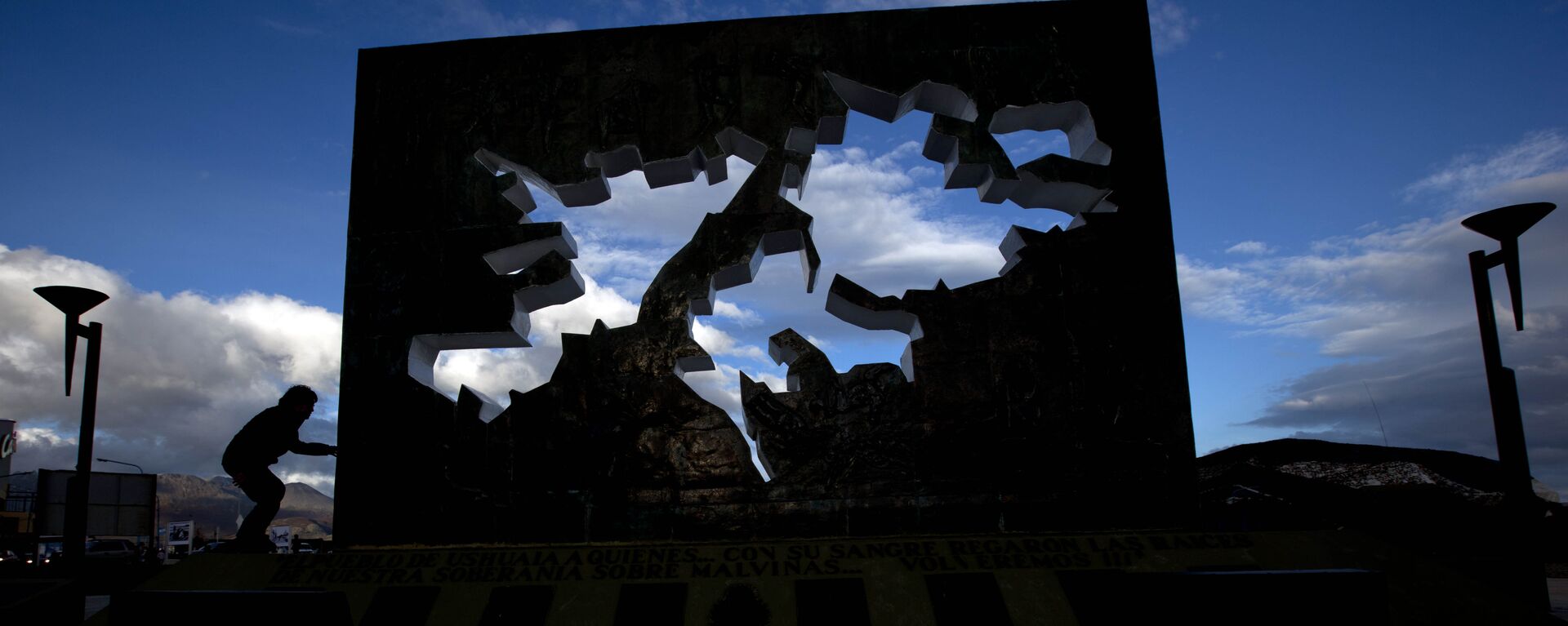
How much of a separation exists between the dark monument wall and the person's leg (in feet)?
2.20

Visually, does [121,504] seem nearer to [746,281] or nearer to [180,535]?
[180,535]

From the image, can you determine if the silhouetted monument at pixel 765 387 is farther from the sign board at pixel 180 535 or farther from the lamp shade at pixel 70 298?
the sign board at pixel 180 535

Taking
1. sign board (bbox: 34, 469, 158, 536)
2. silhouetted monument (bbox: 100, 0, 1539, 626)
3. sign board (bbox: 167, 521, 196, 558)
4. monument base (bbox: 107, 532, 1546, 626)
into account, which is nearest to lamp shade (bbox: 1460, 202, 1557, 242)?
silhouetted monument (bbox: 100, 0, 1539, 626)

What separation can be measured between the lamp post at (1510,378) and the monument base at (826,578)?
3.73 feet

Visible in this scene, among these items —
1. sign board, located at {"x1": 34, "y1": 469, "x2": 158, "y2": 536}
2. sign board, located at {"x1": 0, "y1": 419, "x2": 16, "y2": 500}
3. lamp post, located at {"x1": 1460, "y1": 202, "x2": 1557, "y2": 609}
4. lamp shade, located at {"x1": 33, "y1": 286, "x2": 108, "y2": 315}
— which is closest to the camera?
lamp post, located at {"x1": 1460, "y1": 202, "x2": 1557, "y2": 609}

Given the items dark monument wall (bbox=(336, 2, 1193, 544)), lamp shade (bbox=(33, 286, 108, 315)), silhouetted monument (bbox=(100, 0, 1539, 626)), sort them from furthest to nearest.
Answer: lamp shade (bbox=(33, 286, 108, 315)) → dark monument wall (bbox=(336, 2, 1193, 544)) → silhouetted monument (bbox=(100, 0, 1539, 626))

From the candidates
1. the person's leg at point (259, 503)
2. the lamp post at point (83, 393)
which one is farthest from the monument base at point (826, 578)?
the lamp post at point (83, 393)

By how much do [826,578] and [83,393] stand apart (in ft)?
24.6

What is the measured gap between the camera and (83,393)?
9289 millimetres

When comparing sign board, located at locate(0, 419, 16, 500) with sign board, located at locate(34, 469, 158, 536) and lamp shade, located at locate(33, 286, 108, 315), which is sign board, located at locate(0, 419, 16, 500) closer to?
sign board, located at locate(34, 469, 158, 536)

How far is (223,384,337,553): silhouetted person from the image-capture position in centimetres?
854

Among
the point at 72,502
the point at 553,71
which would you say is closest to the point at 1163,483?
the point at 553,71

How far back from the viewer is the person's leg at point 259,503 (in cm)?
851

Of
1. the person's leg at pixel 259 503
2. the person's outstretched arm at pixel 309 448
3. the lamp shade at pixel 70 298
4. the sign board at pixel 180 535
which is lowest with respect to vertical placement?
the sign board at pixel 180 535
